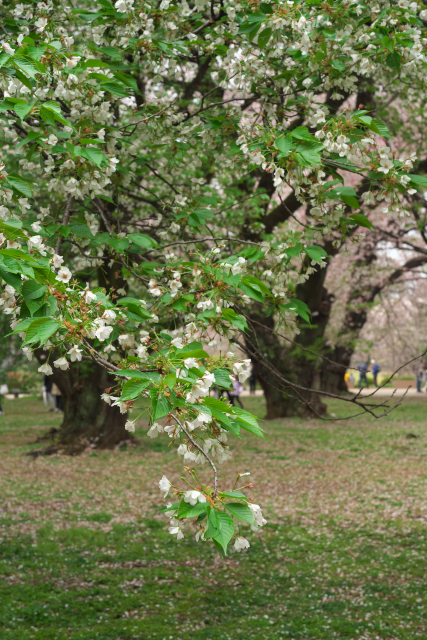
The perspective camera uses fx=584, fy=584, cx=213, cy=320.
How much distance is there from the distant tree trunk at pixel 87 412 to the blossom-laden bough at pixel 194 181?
25.5 ft

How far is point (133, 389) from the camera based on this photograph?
1.82 m

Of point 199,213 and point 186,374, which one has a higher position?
point 199,213

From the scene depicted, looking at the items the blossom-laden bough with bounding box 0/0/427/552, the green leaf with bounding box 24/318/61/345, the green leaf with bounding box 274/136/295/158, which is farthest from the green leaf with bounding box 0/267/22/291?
the green leaf with bounding box 274/136/295/158

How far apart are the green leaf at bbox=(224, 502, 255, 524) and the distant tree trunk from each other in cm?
1019

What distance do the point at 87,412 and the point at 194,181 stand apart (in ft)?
26.8

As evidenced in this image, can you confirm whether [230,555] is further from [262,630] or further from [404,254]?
[404,254]

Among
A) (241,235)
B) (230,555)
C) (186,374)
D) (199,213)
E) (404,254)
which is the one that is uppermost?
(404,254)

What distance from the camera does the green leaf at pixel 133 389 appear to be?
5.84 ft

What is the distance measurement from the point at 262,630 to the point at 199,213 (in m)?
3.28

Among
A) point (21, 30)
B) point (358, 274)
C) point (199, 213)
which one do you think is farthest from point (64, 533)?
point (358, 274)

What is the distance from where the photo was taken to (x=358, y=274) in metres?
19.3

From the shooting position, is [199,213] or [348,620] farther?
[348,620]

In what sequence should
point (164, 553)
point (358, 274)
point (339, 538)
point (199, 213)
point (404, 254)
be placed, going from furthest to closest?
point (404, 254) → point (358, 274) → point (339, 538) → point (164, 553) → point (199, 213)

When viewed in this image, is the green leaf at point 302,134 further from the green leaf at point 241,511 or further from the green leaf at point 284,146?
the green leaf at point 241,511
